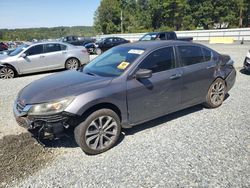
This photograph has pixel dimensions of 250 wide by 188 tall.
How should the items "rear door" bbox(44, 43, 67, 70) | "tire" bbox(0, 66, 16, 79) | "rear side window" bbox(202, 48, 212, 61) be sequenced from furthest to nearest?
"rear door" bbox(44, 43, 67, 70) → "tire" bbox(0, 66, 16, 79) → "rear side window" bbox(202, 48, 212, 61)

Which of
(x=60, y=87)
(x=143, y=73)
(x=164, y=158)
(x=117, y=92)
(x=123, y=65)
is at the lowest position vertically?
(x=164, y=158)

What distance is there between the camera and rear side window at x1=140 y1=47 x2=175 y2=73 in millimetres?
4002

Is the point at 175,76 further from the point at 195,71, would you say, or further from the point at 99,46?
the point at 99,46

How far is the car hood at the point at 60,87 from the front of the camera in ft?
11.0

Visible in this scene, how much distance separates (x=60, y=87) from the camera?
3.58m

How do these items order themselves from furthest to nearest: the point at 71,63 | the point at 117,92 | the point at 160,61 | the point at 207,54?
1. the point at 71,63
2. the point at 207,54
3. the point at 160,61
4. the point at 117,92

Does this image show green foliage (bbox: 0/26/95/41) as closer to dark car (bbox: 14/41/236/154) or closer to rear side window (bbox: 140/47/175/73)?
dark car (bbox: 14/41/236/154)

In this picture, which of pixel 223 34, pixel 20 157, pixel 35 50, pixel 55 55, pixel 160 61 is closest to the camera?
pixel 20 157

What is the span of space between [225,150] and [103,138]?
6.20 feet

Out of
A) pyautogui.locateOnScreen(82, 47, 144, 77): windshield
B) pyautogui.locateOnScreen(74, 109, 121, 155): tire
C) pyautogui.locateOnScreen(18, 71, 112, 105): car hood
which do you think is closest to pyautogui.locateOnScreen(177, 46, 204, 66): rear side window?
pyautogui.locateOnScreen(82, 47, 144, 77): windshield

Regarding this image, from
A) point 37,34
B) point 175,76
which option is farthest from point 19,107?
point 37,34

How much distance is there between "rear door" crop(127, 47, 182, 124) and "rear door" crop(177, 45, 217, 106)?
21 cm

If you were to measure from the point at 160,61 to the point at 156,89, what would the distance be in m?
0.55

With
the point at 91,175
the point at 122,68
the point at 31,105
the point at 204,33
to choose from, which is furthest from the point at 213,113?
the point at 204,33
